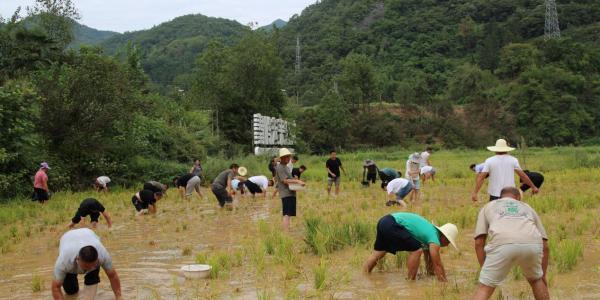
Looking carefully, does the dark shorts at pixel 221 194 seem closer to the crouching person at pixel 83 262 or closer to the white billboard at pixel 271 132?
the crouching person at pixel 83 262

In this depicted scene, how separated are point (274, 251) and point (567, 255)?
13.2 feet

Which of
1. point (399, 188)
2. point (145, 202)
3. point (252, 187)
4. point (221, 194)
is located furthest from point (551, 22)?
point (145, 202)

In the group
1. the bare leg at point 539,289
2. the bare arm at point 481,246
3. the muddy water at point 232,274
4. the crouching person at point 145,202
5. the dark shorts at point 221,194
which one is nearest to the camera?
the bare leg at point 539,289

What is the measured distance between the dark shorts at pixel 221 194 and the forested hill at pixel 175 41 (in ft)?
205

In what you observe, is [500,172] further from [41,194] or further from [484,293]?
[41,194]

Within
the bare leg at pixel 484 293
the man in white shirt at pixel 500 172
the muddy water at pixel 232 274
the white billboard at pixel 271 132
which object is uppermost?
the white billboard at pixel 271 132

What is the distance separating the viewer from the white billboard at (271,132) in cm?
3576

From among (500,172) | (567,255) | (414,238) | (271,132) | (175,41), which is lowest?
(567,255)

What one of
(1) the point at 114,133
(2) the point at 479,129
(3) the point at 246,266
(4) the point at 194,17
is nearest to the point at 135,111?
(1) the point at 114,133

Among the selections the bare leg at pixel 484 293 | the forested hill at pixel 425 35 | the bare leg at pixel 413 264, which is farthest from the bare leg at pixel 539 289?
the forested hill at pixel 425 35

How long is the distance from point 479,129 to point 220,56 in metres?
30.0

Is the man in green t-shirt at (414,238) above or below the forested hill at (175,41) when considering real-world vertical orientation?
below

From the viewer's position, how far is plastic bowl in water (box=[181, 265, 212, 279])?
280 inches

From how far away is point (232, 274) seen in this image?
292 inches
